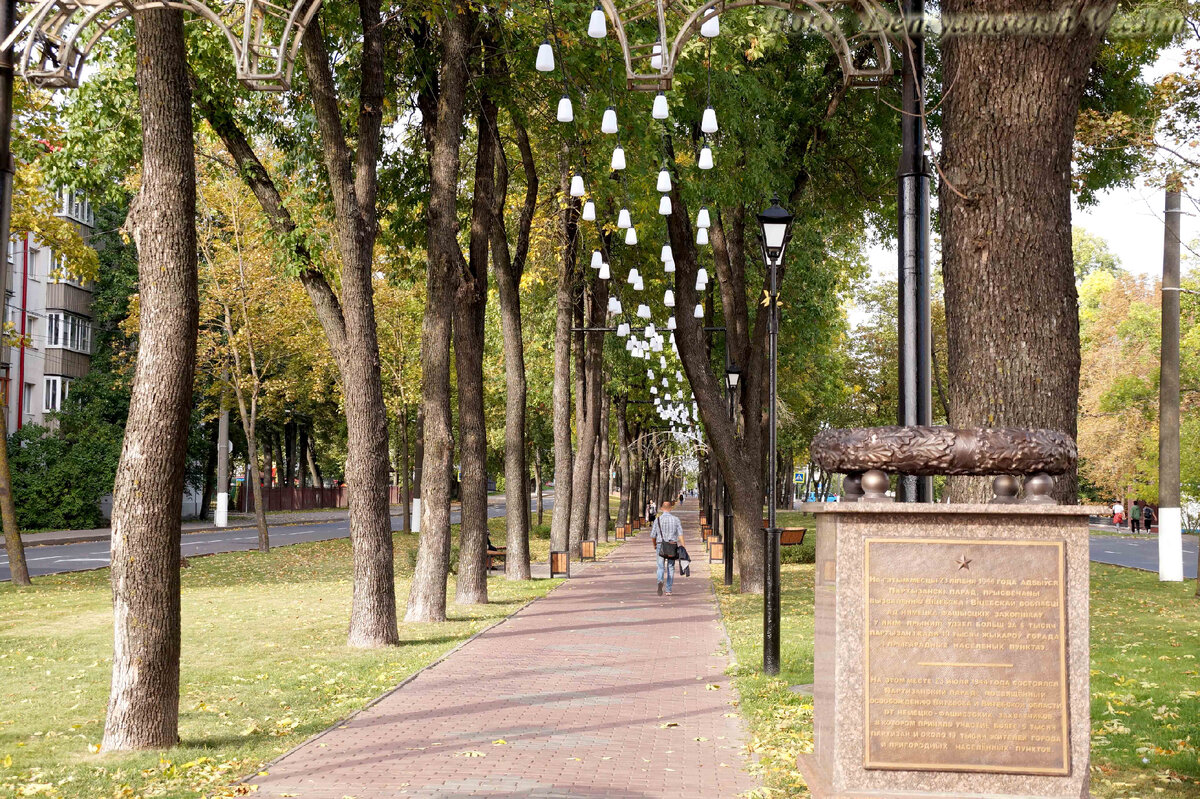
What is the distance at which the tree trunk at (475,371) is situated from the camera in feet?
60.2

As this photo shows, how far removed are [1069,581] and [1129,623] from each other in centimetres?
1314

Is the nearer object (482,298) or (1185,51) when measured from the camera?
(1185,51)

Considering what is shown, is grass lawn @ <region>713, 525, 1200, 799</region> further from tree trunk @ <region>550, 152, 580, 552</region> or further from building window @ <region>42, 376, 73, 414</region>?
building window @ <region>42, 376, 73, 414</region>

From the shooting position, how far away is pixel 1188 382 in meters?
43.5

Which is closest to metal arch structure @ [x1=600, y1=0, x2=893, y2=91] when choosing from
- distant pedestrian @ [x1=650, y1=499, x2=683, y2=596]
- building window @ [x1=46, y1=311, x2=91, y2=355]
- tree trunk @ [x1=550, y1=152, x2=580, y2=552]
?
distant pedestrian @ [x1=650, y1=499, x2=683, y2=596]

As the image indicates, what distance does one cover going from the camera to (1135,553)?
4025 centimetres

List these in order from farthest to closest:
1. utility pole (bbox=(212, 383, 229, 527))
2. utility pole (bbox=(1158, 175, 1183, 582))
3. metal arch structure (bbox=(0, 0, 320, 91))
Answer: utility pole (bbox=(212, 383, 229, 527)), utility pole (bbox=(1158, 175, 1183, 582)), metal arch structure (bbox=(0, 0, 320, 91))

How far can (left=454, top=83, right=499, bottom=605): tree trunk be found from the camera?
18.3 m

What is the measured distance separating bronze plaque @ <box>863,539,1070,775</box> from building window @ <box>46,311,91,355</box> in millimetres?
50853

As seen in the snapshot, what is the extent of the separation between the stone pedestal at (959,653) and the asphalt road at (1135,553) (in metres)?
26.3

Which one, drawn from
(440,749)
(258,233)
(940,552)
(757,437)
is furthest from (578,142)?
(258,233)

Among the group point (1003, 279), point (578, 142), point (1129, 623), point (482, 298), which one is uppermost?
point (578, 142)

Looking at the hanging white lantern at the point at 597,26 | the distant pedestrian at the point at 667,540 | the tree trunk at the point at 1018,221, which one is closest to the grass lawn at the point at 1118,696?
the distant pedestrian at the point at 667,540

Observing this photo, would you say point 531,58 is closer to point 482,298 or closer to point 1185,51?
point 482,298
